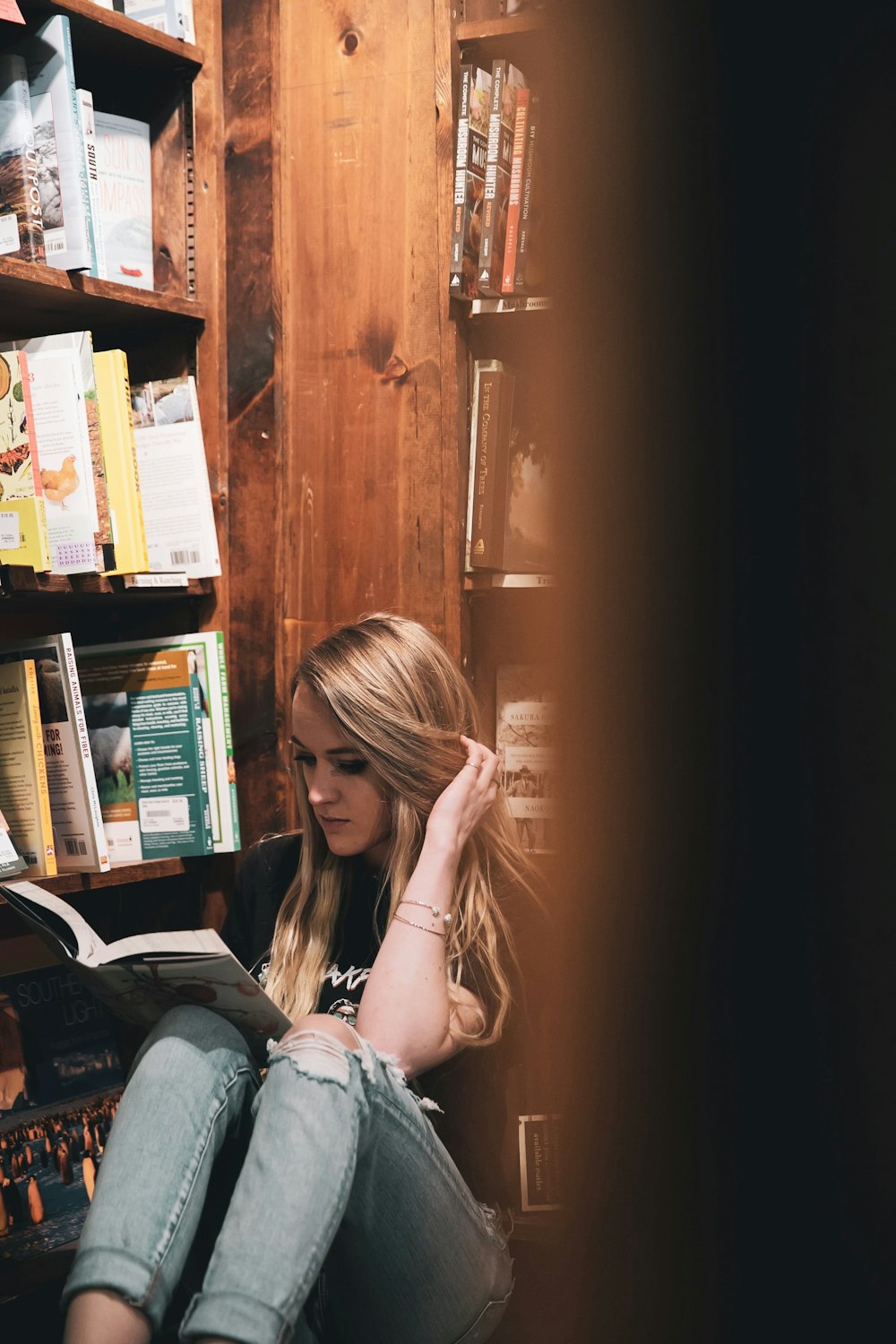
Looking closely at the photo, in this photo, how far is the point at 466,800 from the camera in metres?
1.43

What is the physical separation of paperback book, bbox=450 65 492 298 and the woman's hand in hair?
0.71m

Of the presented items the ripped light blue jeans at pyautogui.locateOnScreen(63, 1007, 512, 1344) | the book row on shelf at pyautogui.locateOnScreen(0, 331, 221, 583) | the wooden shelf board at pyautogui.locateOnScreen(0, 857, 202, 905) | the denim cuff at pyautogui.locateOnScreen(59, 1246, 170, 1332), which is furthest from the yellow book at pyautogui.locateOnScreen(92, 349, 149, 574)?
the denim cuff at pyautogui.locateOnScreen(59, 1246, 170, 1332)

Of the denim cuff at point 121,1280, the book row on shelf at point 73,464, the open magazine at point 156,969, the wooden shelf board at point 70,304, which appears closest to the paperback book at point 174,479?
the book row on shelf at point 73,464

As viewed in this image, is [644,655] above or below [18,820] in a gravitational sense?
above

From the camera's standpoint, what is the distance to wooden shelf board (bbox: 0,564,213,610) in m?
1.44

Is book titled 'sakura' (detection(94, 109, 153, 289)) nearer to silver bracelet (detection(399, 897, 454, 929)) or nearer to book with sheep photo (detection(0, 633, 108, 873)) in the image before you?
book with sheep photo (detection(0, 633, 108, 873))

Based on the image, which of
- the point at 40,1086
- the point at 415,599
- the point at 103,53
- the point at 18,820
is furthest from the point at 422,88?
the point at 40,1086

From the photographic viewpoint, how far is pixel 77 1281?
Result: 937 millimetres

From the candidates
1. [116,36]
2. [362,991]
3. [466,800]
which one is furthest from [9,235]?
[362,991]

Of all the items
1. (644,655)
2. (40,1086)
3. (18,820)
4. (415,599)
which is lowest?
(40,1086)

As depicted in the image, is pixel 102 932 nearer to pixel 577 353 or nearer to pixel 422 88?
pixel 422 88

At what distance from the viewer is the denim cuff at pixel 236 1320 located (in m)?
0.81

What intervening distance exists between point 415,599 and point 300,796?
368 millimetres

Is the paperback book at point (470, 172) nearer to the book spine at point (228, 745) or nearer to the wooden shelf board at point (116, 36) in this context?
the wooden shelf board at point (116, 36)
